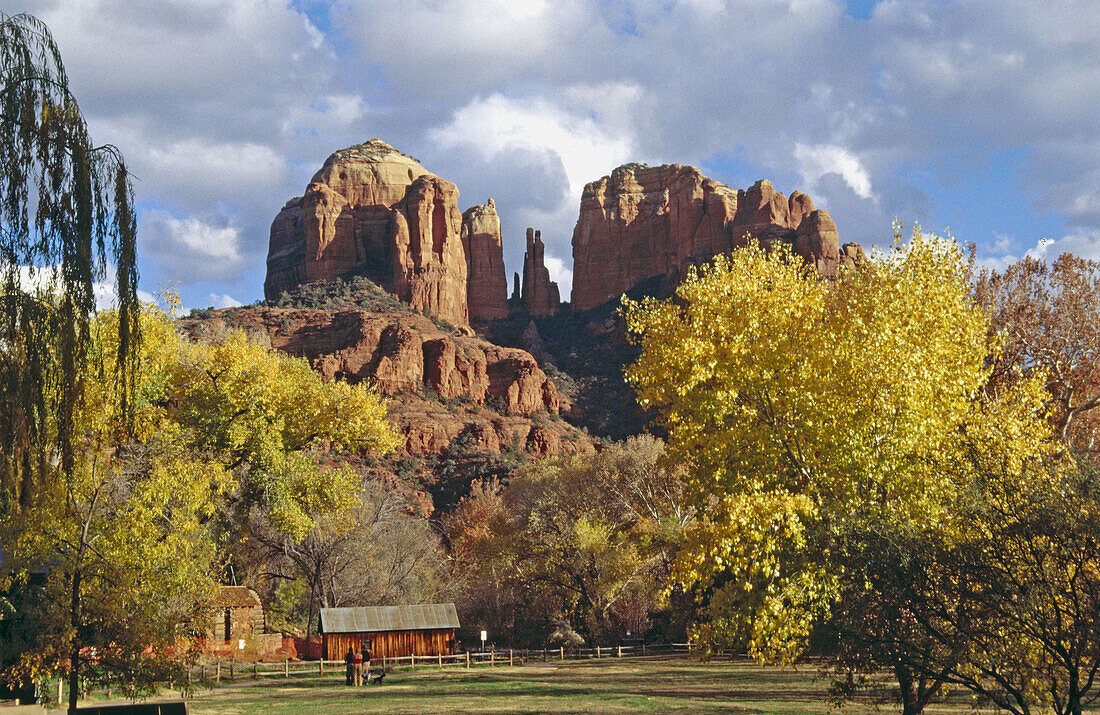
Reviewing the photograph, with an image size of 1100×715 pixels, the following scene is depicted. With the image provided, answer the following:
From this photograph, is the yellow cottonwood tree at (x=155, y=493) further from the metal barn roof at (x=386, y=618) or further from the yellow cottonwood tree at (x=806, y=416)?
the metal barn roof at (x=386, y=618)

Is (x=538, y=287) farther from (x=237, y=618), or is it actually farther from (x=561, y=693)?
(x=561, y=693)

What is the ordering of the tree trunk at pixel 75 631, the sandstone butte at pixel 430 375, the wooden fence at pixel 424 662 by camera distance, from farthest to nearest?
the sandstone butte at pixel 430 375, the wooden fence at pixel 424 662, the tree trunk at pixel 75 631

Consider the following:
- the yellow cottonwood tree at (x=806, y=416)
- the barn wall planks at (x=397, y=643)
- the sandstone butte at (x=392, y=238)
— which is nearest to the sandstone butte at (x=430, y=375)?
the sandstone butte at (x=392, y=238)

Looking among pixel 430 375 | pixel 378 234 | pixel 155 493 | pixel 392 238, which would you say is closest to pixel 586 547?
pixel 155 493

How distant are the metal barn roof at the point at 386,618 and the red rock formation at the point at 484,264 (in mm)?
111836

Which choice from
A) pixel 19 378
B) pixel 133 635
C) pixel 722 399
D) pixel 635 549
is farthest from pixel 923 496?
pixel 635 549

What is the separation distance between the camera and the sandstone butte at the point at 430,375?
10444 cm

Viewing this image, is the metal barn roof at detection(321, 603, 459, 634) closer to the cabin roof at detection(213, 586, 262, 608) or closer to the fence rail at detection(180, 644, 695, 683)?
the fence rail at detection(180, 644, 695, 683)

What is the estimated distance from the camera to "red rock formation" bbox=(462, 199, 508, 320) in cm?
15400

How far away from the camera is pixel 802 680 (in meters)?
27.6

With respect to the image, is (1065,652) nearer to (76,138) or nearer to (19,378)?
(19,378)

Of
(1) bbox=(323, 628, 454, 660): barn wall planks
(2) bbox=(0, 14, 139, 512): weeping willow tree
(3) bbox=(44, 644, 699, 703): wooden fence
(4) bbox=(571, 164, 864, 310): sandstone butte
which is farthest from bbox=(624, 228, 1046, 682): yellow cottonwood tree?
(4) bbox=(571, 164, 864, 310): sandstone butte

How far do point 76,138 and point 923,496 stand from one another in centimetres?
1349

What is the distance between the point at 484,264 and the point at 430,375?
154ft
